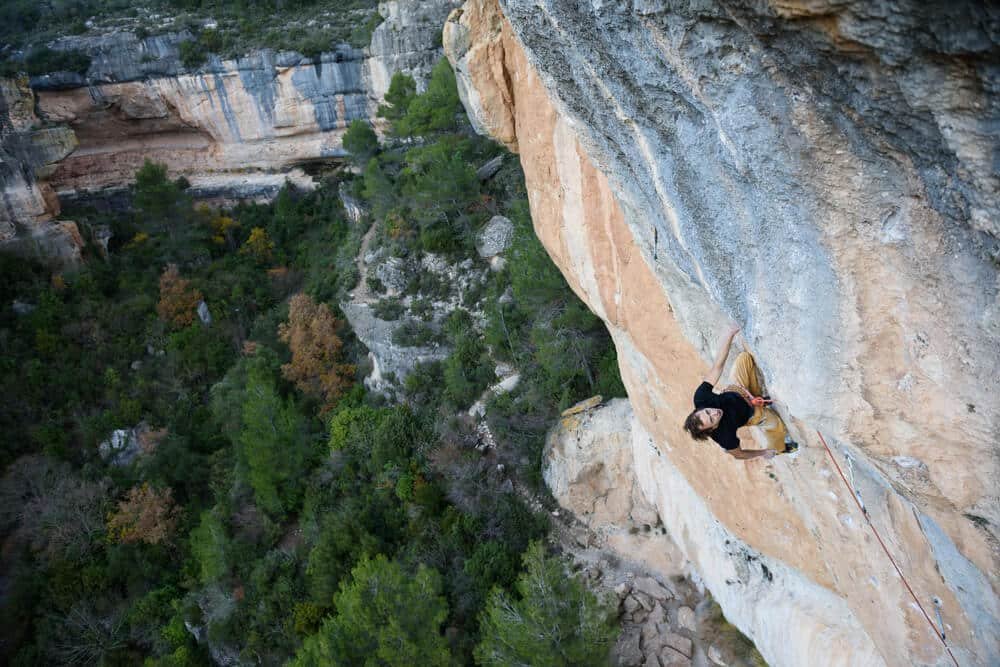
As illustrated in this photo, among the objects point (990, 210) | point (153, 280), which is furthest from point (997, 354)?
point (153, 280)

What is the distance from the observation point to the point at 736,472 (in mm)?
6125

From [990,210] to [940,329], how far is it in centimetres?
67

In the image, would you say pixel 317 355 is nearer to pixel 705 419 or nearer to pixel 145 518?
pixel 145 518

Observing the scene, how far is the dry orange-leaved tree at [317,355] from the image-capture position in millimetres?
18094

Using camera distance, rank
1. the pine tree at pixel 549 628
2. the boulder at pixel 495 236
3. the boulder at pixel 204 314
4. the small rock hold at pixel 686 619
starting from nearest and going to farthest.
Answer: the pine tree at pixel 549 628 → the small rock hold at pixel 686 619 → the boulder at pixel 495 236 → the boulder at pixel 204 314

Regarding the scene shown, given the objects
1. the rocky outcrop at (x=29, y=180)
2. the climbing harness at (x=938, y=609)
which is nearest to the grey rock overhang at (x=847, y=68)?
the climbing harness at (x=938, y=609)

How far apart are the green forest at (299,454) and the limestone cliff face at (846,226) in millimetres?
6011

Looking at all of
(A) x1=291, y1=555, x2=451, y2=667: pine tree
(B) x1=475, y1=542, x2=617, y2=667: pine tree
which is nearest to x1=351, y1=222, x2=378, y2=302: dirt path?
(A) x1=291, y1=555, x2=451, y2=667: pine tree

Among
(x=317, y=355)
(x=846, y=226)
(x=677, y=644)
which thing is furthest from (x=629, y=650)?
(x=317, y=355)

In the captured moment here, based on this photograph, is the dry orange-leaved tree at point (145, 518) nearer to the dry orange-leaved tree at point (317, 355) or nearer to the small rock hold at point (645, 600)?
the dry orange-leaved tree at point (317, 355)

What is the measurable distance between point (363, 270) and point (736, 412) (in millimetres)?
17830

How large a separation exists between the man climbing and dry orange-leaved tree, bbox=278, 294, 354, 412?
603 inches

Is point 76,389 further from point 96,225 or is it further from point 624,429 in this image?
point 624,429

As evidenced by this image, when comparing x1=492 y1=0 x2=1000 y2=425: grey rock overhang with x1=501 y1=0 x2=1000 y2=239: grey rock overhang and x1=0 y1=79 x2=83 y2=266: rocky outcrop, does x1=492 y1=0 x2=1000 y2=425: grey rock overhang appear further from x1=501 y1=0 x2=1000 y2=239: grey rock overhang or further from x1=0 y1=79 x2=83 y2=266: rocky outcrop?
x1=0 y1=79 x2=83 y2=266: rocky outcrop
